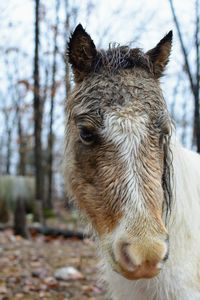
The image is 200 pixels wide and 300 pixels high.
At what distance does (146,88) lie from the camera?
2.66 m

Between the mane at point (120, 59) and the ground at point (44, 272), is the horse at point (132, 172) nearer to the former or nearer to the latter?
the mane at point (120, 59)

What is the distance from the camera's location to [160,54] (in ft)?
9.75

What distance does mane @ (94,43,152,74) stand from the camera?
9.11ft

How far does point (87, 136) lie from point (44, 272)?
13.4 ft

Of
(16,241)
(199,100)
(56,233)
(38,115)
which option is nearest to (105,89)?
(199,100)


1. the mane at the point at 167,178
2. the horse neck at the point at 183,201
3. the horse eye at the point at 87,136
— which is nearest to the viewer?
the horse eye at the point at 87,136

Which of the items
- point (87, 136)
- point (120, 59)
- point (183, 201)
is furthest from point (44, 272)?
point (120, 59)

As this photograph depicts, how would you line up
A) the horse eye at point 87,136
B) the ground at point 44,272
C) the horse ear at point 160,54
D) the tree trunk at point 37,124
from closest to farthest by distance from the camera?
1. the horse eye at point 87,136
2. the horse ear at point 160,54
3. the ground at point 44,272
4. the tree trunk at point 37,124

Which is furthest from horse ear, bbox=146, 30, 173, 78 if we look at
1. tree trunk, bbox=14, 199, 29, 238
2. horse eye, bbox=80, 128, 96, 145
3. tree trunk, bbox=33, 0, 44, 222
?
tree trunk, bbox=33, 0, 44, 222

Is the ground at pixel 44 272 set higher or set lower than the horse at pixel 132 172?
lower

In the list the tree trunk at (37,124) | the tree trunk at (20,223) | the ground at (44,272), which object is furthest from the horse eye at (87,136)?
the tree trunk at (37,124)

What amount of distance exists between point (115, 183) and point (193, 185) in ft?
3.16

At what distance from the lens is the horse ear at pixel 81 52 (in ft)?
9.29

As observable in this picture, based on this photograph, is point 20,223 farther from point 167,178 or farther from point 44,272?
point 167,178
